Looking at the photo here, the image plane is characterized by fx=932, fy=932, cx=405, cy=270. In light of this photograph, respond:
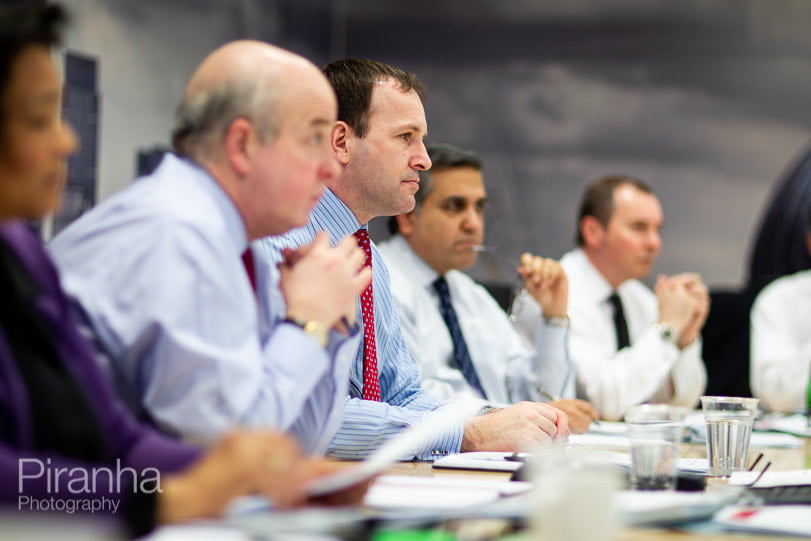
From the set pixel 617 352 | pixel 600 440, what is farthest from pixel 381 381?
pixel 617 352

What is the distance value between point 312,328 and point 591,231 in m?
2.76

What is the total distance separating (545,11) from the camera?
5.05 metres

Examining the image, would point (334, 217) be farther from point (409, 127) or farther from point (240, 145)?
point (240, 145)

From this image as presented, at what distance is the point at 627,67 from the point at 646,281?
3.81 ft

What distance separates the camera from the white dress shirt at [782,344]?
3.28 metres

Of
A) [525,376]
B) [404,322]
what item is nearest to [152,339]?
[404,322]

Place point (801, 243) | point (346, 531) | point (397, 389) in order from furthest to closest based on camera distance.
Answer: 1. point (801, 243)
2. point (397, 389)
3. point (346, 531)

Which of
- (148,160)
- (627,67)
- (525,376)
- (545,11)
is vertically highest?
(545,11)

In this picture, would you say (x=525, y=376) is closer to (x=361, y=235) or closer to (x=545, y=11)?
(x=361, y=235)

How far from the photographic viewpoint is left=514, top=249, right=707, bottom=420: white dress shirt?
2979 millimetres

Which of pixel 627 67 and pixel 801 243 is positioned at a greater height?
pixel 627 67

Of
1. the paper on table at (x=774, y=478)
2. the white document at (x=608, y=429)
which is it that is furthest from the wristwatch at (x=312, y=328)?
the white document at (x=608, y=429)

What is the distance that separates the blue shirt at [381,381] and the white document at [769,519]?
23.9 inches

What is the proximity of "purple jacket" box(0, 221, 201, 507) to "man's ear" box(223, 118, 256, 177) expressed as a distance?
257mm
